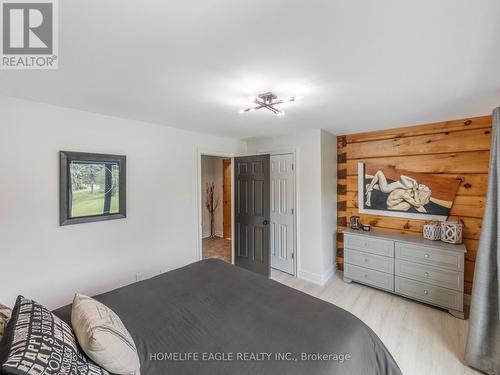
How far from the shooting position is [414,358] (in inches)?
77.4

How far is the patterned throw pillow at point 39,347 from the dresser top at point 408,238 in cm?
315

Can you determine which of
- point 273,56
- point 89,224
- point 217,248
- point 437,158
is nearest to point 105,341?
point 273,56

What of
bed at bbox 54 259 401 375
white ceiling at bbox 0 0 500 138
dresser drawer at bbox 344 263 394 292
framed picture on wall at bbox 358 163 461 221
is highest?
white ceiling at bbox 0 0 500 138

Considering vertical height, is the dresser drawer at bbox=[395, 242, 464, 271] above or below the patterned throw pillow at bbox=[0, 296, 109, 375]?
below

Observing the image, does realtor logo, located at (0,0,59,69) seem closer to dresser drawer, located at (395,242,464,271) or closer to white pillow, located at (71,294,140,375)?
white pillow, located at (71,294,140,375)

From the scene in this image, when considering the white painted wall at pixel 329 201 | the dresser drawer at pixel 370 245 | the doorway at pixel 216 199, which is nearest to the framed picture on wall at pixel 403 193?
the white painted wall at pixel 329 201

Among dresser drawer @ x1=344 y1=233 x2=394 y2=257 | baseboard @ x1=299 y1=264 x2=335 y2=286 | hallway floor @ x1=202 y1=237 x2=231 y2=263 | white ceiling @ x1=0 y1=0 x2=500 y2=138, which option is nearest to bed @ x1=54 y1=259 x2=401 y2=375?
white ceiling @ x1=0 y1=0 x2=500 y2=138

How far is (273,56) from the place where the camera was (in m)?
1.35

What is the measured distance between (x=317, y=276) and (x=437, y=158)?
224 cm

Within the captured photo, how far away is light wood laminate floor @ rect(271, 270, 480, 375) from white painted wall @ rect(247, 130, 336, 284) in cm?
31

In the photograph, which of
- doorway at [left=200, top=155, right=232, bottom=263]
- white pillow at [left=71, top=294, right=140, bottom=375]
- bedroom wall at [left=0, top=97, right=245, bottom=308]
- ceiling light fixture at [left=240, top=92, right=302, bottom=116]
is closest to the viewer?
white pillow at [left=71, top=294, right=140, bottom=375]

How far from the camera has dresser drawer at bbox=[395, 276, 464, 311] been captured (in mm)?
2525

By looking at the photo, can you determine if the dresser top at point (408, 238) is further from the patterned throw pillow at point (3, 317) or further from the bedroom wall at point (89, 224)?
the patterned throw pillow at point (3, 317)

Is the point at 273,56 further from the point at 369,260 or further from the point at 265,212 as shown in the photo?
the point at 369,260
